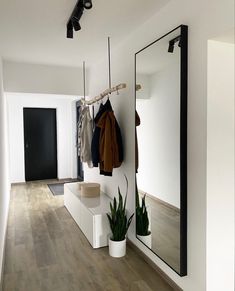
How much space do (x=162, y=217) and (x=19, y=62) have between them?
307 centimetres

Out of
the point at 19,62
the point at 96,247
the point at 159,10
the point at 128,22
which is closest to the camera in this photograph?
the point at 159,10

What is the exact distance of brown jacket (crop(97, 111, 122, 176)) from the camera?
2834mm

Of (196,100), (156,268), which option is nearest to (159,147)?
(196,100)

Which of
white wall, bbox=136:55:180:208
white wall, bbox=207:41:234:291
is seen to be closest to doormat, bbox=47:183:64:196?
white wall, bbox=136:55:180:208

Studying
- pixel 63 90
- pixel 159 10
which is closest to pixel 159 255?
pixel 159 10

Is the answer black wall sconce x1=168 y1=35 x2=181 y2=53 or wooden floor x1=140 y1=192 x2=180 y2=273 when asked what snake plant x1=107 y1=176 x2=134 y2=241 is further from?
black wall sconce x1=168 y1=35 x2=181 y2=53

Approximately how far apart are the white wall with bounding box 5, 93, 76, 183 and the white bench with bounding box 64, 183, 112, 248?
3.00 metres

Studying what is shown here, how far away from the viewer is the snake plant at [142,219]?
2.57 m

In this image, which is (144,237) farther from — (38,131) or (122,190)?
(38,131)

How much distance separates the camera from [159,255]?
7.50 feet

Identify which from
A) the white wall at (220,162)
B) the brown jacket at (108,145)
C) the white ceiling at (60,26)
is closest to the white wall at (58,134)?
the white ceiling at (60,26)

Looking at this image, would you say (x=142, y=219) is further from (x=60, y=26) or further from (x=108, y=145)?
(x=60, y=26)

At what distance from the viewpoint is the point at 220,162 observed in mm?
1747

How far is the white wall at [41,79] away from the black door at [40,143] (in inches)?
112
